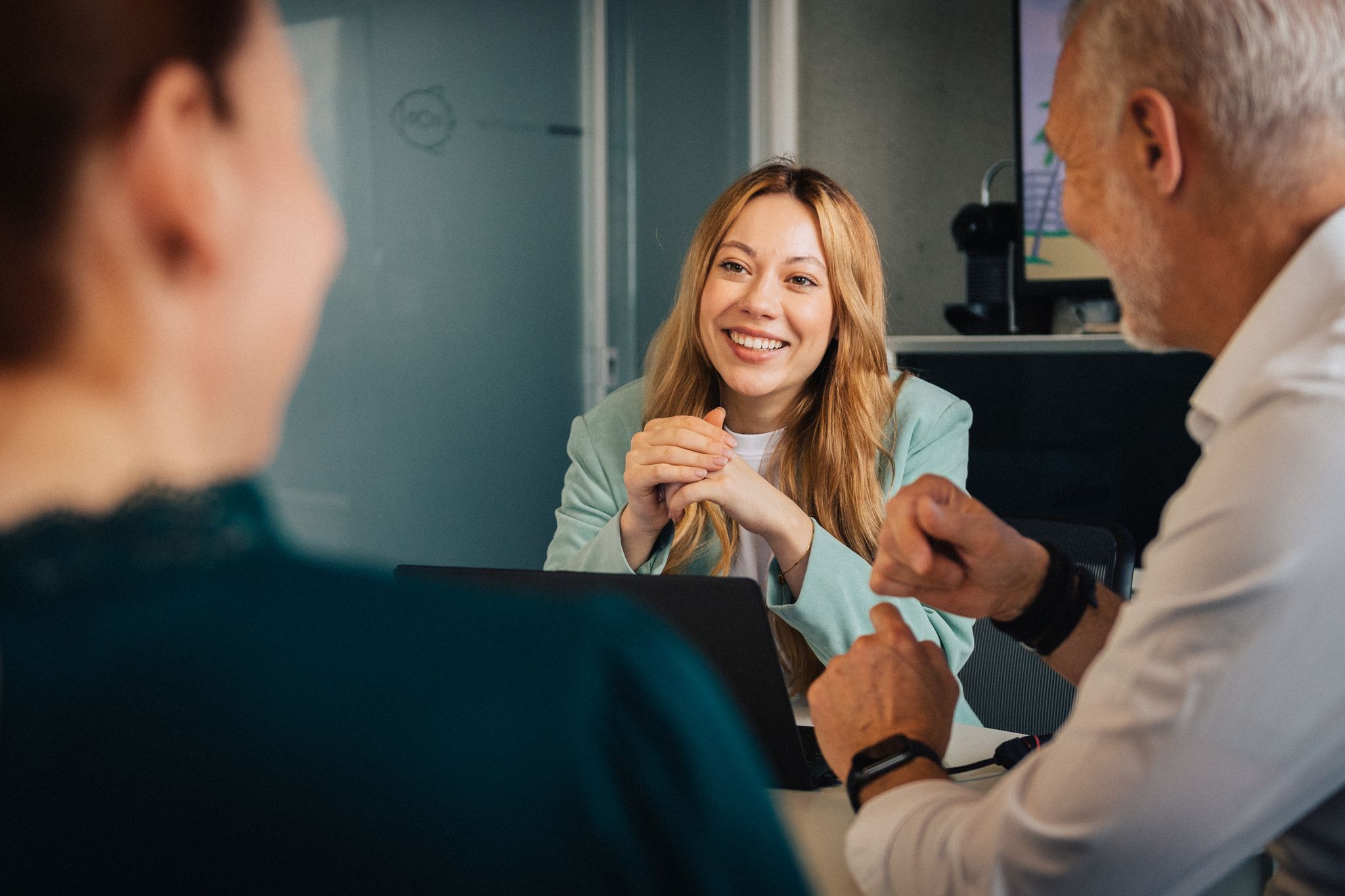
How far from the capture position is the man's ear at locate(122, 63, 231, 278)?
29 cm

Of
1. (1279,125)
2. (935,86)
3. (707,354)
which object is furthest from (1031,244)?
(1279,125)

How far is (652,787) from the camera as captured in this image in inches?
12.0

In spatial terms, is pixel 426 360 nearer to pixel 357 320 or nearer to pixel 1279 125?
pixel 357 320

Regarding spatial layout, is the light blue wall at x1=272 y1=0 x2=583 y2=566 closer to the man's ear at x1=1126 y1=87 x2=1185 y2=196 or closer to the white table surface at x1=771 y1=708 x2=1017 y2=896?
the white table surface at x1=771 y1=708 x2=1017 y2=896

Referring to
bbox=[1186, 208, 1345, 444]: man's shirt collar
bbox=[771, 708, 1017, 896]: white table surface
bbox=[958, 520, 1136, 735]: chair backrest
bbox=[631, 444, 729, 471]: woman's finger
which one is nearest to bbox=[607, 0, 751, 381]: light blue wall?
bbox=[958, 520, 1136, 735]: chair backrest

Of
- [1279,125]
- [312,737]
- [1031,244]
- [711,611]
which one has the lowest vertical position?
[711,611]

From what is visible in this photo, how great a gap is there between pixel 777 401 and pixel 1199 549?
1.22 m

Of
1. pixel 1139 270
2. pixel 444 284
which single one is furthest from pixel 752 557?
pixel 444 284

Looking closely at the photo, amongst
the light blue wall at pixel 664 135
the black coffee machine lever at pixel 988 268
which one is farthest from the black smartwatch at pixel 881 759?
the light blue wall at pixel 664 135

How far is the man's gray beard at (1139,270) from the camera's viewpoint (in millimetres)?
869

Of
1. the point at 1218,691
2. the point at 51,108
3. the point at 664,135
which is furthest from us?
the point at 664,135

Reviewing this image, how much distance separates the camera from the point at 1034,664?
5.58 feet

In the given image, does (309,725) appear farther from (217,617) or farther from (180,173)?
(180,173)

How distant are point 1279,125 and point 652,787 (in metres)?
0.71
